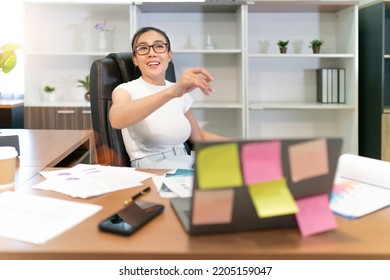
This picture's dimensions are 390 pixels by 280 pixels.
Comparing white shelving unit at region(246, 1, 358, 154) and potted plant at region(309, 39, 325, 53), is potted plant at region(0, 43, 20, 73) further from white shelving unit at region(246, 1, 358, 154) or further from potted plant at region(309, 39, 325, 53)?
potted plant at region(309, 39, 325, 53)

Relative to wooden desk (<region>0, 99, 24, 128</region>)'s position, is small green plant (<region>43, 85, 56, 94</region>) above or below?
above

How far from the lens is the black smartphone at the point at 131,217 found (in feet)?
3.03

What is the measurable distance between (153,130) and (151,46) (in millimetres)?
370

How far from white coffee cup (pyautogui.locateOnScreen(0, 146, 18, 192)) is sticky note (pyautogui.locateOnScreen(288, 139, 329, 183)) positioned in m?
0.81

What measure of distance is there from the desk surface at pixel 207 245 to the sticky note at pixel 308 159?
0.13 metres

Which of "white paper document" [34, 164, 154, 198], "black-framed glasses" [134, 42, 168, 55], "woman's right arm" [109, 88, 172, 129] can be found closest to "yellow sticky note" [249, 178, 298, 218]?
"white paper document" [34, 164, 154, 198]

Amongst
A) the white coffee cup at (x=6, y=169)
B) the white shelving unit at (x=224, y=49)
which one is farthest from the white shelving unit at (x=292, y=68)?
the white coffee cup at (x=6, y=169)

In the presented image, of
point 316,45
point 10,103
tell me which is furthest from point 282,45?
point 10,103

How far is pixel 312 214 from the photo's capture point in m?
0.89

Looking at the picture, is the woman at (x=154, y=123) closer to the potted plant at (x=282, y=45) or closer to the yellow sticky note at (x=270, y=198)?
the yellow sticky note at (x=270, y=198)

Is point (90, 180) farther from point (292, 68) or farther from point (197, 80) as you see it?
point (292, 68)

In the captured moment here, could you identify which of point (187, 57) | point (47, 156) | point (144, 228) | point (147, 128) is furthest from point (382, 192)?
point (187, 57)

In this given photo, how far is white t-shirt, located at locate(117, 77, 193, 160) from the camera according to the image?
6.42ft

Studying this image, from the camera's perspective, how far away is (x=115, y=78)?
2055 millimetres
